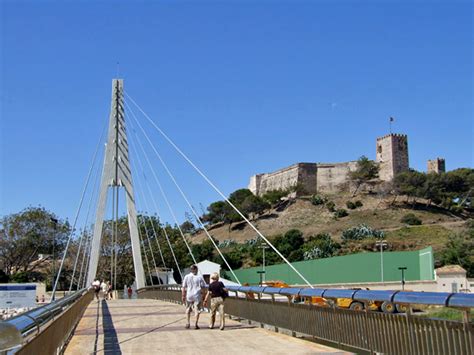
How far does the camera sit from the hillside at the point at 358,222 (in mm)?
94938

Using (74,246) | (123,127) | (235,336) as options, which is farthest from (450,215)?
(235,336)

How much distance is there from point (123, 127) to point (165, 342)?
82.2ft

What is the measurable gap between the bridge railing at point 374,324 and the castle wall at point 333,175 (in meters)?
128

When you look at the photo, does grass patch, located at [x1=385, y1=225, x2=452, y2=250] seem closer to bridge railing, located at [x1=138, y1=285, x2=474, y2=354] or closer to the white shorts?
the white shorts

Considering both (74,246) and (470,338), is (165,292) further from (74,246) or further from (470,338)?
(74,246)

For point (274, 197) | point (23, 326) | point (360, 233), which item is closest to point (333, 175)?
point (274, 197)

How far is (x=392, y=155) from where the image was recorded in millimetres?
139375

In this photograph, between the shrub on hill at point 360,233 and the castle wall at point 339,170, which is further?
the castle wall at point 339,170

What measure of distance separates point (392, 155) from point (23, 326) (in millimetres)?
138042

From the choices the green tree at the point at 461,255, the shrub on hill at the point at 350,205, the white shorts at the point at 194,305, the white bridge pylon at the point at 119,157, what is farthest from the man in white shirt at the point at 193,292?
the shrub on hill at the point at 350,205

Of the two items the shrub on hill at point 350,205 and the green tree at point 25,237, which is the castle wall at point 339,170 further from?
the green tree at point 25,237

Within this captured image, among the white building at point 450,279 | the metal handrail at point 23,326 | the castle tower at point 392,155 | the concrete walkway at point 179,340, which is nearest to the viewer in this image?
the metal handrail at point 23,326

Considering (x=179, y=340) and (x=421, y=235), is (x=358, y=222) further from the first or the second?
(x=179, y=340)

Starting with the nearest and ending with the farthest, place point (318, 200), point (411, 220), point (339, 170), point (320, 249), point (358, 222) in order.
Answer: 1. point (320, 249)
2. point (411, 220)
3. point (358, 222)
4. point (318, 200)
5. point (339, 170)
